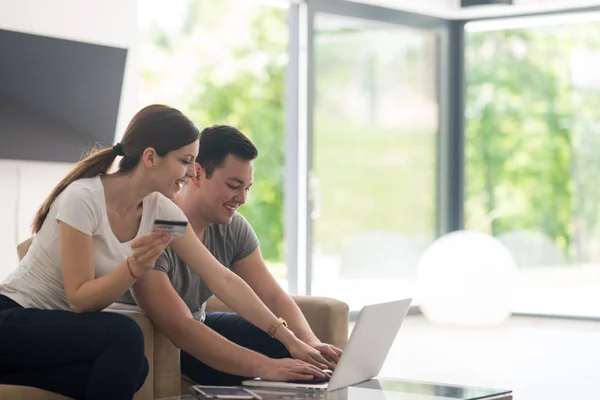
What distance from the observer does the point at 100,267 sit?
8.29 feet

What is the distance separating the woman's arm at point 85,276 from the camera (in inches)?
94.2

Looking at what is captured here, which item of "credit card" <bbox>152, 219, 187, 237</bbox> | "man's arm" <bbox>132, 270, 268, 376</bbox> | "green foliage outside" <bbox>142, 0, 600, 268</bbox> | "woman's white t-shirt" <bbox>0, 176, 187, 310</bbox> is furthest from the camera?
"green foliage outside" <bbox>142, 0, 600, 268</bbox>

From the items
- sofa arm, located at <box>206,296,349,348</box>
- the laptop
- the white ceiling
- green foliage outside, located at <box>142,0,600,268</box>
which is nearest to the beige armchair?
sofa arm, located at <box>206,296,349,348</box>

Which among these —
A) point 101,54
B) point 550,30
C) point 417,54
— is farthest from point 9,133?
point 550,30

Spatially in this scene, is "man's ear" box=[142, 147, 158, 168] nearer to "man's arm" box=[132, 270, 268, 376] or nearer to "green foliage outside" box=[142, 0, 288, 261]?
"man's arm" box=[132, 270, 268, 376]

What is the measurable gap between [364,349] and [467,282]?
13.4 feet

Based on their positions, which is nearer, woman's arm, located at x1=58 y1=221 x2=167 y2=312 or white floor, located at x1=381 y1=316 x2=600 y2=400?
woman's arm, located at x1=58 y1=221 x2=167 y2=312

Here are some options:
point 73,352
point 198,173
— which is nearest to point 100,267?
point 73,352

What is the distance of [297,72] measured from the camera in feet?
21.9

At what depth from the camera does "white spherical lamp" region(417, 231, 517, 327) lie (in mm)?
6488

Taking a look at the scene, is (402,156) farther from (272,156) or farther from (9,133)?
(272,156)

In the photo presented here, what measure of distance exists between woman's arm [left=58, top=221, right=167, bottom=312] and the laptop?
41 cm

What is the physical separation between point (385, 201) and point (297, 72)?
1295 mm

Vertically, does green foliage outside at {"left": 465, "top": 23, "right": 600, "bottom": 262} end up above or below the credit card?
above
